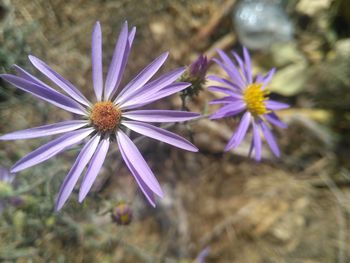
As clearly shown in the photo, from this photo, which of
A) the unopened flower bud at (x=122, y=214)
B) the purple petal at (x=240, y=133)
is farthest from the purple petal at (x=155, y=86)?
the unopened flower bud at (x=122, y=214)

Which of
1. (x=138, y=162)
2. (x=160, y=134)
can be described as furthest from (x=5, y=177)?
(x=160, y=134)

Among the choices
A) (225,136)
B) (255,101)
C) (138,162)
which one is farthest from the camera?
(225,136)

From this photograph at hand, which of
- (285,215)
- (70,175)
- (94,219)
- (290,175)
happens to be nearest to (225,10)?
(290,175)

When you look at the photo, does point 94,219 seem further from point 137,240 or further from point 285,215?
point 285,215

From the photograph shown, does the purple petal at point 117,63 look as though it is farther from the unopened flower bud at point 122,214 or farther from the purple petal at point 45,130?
the unopened flower bud at point 122,214

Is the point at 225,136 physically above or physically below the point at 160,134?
above

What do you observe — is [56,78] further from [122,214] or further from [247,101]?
[247,101]

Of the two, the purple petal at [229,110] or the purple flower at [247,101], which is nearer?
the purple petal at [229,110]
